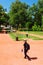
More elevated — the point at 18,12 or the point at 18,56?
the point at 18,12

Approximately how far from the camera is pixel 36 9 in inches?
3654

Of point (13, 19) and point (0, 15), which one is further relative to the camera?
point (13, 19)

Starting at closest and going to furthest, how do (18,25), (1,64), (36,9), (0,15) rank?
(1,64)
(0,15)
(36,9)
(18,25)

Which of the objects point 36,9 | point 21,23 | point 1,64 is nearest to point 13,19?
point 21,23

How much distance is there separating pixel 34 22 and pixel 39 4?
9.04 m

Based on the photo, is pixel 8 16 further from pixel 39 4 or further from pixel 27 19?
pixel 39 4

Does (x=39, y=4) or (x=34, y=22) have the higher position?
(x=39, y=4)

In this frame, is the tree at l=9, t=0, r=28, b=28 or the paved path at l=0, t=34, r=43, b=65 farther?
the tree at l=9, t=0, r=28, b=28

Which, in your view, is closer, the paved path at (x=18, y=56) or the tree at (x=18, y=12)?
the paved path at (x=18, y=56)

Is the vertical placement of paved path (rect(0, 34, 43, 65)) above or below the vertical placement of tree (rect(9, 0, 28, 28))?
below

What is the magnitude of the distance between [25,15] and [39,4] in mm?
8591

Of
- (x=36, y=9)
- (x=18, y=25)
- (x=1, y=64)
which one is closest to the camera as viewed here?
(x=1, y=64)

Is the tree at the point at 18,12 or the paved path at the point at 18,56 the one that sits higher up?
the tree at the point at 18,12

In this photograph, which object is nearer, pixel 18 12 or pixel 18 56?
pixel 18 56
